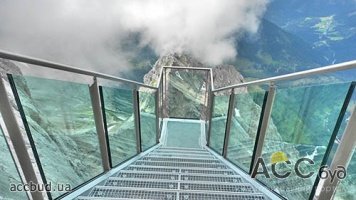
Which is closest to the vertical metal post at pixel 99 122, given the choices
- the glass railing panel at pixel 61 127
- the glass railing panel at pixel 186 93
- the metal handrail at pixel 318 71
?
the glass railing panel at pixel 61 127

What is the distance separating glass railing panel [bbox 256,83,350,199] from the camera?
1084 millimetres

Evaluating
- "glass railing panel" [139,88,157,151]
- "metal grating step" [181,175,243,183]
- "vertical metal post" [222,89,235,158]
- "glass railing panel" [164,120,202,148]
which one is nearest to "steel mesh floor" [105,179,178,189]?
"metal grating step" [181,175,243,183]

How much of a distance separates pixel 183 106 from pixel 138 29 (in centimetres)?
1683

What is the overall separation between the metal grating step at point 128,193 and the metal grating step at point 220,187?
19 centimetres

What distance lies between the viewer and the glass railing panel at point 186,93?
5328 millimetres

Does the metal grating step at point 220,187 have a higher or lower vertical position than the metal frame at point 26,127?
lower

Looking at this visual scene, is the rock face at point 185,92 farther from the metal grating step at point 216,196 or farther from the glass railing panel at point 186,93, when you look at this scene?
the metal grating step at point 216,196

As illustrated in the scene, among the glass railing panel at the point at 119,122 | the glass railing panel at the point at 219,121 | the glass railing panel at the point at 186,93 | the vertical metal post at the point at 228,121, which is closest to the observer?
the glass railing panel at the point at 119,122

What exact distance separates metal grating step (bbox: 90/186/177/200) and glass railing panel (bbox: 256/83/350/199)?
0.67 meters

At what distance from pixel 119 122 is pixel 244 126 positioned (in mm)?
1115

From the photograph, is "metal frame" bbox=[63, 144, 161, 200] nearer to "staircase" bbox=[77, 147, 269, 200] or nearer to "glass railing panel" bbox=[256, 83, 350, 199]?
"staircase" bbox=[77, 147, 269, 200]

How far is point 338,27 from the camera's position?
17.8 m

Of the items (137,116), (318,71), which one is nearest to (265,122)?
(318,71)

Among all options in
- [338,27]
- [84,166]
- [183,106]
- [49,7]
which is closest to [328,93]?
[84,166]
